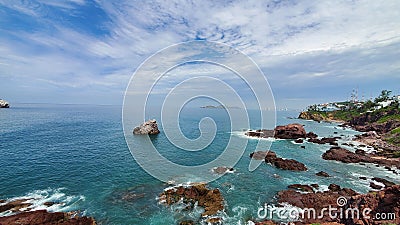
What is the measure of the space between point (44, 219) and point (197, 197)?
15.3 m

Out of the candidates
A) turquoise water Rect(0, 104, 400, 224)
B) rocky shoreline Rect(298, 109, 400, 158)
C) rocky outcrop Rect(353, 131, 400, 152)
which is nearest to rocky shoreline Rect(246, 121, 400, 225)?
turquoise water Rect(0, 104, 400, 224)

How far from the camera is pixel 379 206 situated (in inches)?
619

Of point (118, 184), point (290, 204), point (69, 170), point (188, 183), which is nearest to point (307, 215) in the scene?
point (290, 204)

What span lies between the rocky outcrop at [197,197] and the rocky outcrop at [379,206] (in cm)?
1197

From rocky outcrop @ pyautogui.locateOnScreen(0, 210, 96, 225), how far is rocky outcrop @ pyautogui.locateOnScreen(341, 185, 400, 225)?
22.7 m

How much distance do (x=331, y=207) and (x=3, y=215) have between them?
33678mm

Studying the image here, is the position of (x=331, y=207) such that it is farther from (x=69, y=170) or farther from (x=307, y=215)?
(x=69, y=170)

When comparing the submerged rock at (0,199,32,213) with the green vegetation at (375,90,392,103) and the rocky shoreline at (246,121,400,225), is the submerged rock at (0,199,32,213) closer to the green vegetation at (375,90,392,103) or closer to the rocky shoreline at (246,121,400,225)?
the rocky shoreline at (246,121,400,225)

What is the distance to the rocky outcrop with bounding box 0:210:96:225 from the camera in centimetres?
1869

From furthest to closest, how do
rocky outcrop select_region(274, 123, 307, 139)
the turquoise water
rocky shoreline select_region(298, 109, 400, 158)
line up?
rocky outcrop select_region(274, 123, 307, 139) → rocky shoreline select_region(298, 109, 400, 158) → the turquoise water

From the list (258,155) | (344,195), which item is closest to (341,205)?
(344,195)

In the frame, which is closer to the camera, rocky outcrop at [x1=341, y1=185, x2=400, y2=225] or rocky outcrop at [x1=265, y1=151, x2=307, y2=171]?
rocky outcrop at [x1=341, y1=185, x2=400, y2=225]

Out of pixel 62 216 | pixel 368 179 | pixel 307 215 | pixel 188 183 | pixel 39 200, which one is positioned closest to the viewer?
pixel 62 216

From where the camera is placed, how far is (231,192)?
26969 mm
